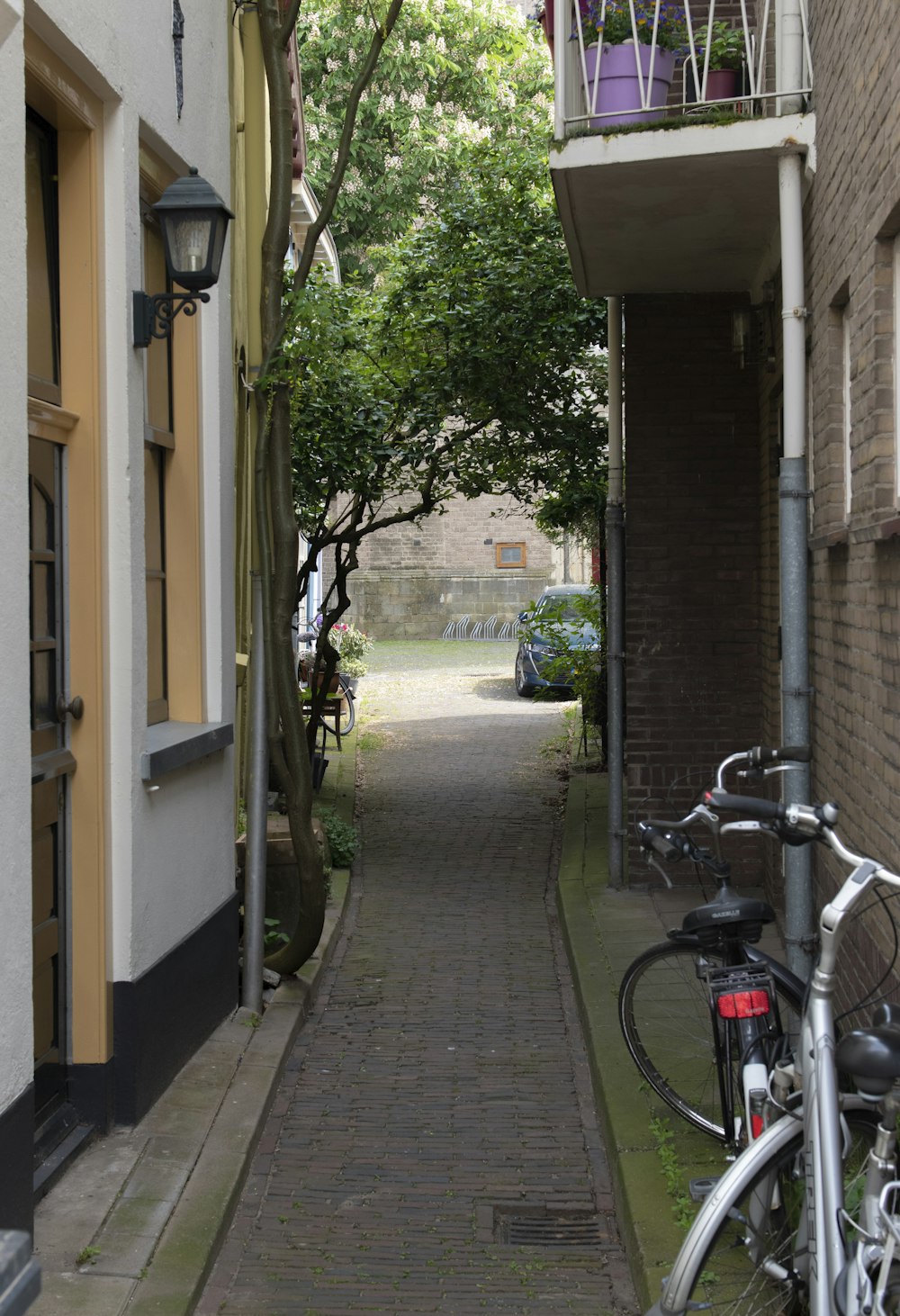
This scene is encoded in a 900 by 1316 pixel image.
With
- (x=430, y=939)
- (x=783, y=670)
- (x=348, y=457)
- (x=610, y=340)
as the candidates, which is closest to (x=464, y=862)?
(x=430, y=939)

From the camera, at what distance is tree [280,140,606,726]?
10.2 metres

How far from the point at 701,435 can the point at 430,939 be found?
11.4 feet

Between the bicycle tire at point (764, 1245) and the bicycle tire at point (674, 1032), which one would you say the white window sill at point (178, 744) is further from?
the bicycle tire at point (764, 1245)

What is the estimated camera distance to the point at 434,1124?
5465 mm

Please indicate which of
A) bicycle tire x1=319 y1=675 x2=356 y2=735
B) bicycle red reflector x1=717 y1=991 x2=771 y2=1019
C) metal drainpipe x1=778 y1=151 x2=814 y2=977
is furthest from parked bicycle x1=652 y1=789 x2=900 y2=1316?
bicycle tire x1=319 y1=675 x2=356 y2=735

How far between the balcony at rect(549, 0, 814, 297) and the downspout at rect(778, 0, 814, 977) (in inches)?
5.7

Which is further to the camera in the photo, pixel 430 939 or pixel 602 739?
pixel 602 739

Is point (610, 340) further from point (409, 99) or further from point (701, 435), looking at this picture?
point (409, 99)

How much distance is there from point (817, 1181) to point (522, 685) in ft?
61.8

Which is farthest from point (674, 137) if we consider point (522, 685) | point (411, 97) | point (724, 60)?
point (411, 97)

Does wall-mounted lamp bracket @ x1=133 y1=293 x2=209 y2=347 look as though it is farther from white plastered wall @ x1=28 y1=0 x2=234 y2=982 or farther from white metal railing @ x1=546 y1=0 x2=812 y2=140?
white metal railing @ x1=546 y1=0 x2=812 y2=140

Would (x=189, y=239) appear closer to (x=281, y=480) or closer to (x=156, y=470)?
(x=156, y=470)

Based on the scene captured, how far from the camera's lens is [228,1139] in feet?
16.3

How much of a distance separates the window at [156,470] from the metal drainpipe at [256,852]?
0.63 meters
